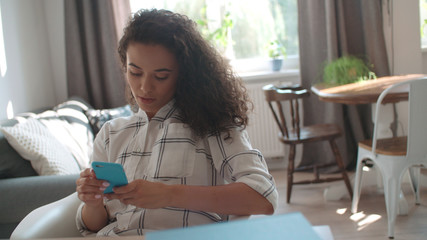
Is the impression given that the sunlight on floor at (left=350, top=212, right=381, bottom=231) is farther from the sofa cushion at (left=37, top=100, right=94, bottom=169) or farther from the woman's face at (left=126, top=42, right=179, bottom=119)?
the woman's face at (left=126, top=42, right=179, bottom=119)

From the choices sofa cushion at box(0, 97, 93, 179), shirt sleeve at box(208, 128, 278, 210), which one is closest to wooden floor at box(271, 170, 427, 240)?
sofa cushion at box(0, 97, 93, 179)

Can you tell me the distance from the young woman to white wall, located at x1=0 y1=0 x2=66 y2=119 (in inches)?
74.6

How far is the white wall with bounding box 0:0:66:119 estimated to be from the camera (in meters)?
2.92

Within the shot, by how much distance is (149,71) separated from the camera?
3.62 ft

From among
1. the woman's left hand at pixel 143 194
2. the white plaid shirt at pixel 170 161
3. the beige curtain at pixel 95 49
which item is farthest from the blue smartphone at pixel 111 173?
the beige curtain at pixel 95 49

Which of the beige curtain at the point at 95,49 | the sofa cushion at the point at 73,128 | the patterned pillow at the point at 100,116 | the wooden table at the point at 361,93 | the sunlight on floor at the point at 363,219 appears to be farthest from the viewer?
the beige curtain at the point at 95,49

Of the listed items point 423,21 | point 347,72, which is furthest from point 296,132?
point 423,21

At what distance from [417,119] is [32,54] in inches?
105

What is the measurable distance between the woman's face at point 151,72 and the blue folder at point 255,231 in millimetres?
555

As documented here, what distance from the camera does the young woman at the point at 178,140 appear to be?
1.02 metres

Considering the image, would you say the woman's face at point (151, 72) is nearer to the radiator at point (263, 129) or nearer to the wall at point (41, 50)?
the wall at point (41, 50)

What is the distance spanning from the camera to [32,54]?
3.33m

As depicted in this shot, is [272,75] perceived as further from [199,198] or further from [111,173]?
[111,173]

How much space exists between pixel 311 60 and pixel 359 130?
2.20 feet
